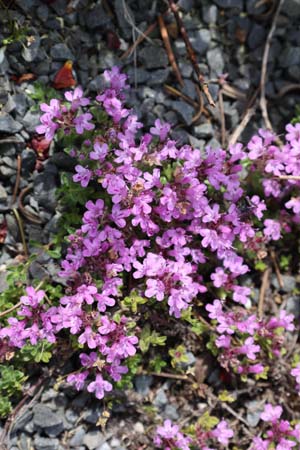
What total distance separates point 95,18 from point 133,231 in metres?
1.27

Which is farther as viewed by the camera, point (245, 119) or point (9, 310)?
point (245, 119)

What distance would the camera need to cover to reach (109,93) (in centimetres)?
327

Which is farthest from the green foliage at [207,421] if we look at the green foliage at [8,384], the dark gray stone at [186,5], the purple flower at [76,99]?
the dark gray stone at [186,5]

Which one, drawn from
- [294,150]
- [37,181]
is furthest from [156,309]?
[294,150]

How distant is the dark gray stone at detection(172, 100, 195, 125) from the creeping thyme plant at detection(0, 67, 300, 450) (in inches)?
6.6

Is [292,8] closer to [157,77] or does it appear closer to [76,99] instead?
[157,77]

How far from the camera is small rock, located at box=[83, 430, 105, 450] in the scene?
3438 mm

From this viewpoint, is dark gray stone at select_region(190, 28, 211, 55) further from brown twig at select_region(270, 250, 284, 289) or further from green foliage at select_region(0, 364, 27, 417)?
green foliage at select_region(0, 364, 27, 417)

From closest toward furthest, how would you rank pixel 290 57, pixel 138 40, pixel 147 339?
pixel 147 339 < pixel 138 40 < pixel 290 57

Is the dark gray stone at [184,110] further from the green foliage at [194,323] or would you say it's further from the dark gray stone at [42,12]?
the green foliage at [194,323]

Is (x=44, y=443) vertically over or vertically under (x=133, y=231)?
under

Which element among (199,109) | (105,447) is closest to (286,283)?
(199,109)

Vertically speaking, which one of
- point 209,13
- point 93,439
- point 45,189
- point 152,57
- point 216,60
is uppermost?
point 209,13

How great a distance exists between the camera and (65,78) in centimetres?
345
